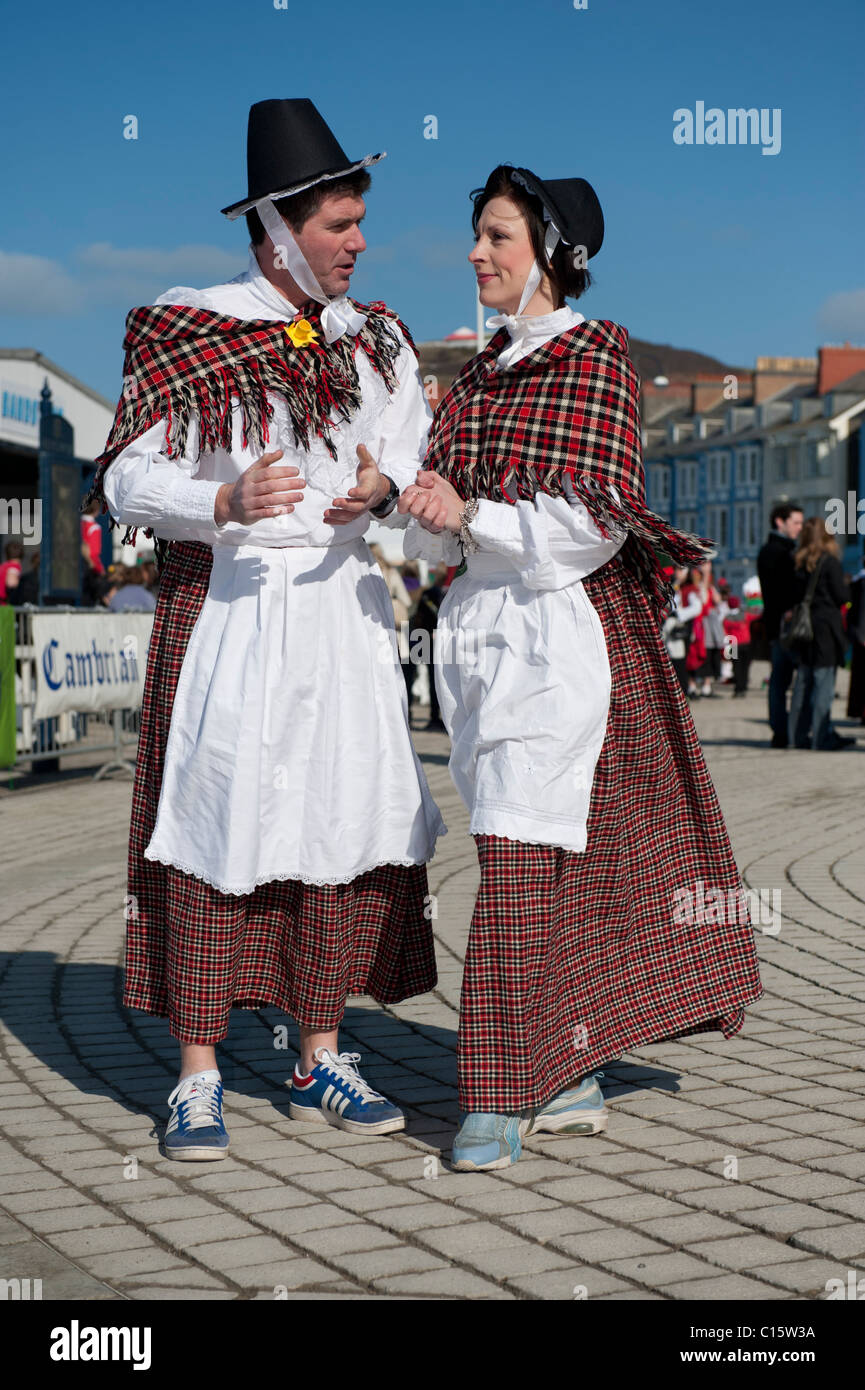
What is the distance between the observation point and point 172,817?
12.5ft

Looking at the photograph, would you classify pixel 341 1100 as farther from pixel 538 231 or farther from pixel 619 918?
pixel 538 231

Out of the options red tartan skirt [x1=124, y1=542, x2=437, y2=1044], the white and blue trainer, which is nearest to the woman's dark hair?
red tartan skirt [x1=124, y1=542, x2=437, y2=1044]

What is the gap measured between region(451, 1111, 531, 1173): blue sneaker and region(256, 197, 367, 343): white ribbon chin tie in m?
1.84

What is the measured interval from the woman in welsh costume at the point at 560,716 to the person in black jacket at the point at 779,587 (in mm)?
9698

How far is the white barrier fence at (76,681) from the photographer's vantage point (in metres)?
11.4

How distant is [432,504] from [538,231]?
66 cm

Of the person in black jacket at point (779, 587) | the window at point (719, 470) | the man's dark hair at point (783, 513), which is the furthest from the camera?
the window at point (719, 470)

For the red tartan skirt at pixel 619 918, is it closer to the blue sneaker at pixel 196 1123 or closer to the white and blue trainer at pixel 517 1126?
the white and blue trainer at pixel 517 1126

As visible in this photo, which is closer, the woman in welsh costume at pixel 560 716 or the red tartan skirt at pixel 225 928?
the woman in welsh costume at pixel 560 716

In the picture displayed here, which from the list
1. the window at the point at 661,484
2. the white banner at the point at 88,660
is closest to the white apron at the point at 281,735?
the white banner at the point at 88,660
